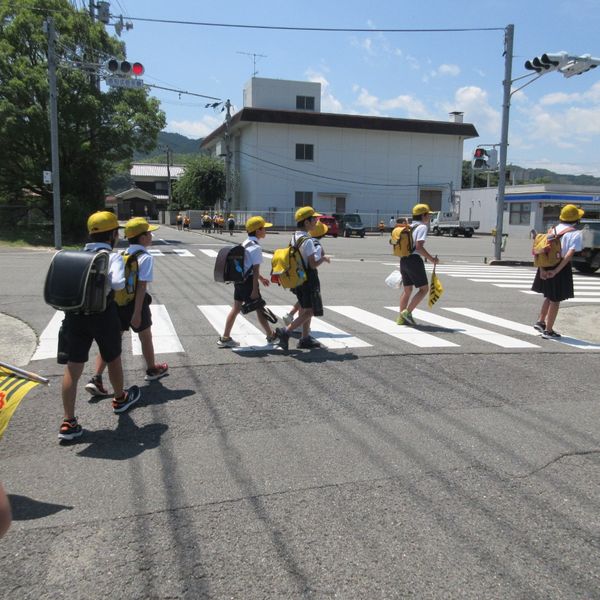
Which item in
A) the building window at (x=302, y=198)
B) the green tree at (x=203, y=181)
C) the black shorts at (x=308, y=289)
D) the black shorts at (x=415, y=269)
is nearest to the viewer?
the black shorts at (x=308, y=289)

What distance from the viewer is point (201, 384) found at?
550 cm

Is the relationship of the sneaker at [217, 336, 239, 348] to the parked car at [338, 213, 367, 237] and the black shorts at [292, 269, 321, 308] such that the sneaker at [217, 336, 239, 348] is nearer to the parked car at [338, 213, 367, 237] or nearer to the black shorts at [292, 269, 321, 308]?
the black shorts at [292, 269, 321, 308]

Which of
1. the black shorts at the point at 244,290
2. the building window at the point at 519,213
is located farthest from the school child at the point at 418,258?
the building window at the point at 519,213

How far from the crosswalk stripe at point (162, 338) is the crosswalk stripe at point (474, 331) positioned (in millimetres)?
4146

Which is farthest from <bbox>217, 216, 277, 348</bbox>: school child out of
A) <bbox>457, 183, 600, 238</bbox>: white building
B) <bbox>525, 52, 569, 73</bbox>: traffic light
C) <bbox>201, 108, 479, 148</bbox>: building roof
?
<bbox>201, 108, 479, 148</bbox>: building roof

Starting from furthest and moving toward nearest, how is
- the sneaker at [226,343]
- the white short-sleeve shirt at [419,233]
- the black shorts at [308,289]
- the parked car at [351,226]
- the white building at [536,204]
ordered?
the white building at [536,204], the parked car at [351,226], the white short-sleeve shirt at [419,233], the sneaker at [226,343], the black shorts at [308,289]

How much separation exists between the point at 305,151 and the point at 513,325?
4772 centimetres

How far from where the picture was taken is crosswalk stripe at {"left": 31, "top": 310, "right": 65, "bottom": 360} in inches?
257

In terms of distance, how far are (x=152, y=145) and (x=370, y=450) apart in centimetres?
3002

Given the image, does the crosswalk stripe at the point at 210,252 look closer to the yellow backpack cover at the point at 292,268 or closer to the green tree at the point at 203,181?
the yellow backpack cover at the point at 292,268

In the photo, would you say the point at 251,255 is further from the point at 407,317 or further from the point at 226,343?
the point at 407,317

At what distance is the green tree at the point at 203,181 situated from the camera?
5772cm

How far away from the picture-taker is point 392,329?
8344mm

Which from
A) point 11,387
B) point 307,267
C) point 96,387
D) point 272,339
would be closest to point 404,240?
point 307,267
